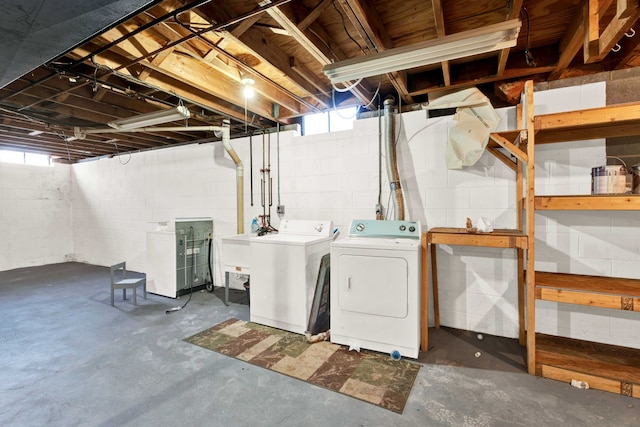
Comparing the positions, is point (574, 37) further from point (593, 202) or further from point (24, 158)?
point (24, 158)

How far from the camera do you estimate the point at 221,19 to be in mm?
1940

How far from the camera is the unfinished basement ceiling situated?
1.35 metres

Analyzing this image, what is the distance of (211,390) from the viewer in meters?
2.00

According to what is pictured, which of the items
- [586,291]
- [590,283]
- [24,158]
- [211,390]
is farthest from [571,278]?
[24,158]

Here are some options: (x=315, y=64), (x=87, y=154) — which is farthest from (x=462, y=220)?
(x=87, y=154)

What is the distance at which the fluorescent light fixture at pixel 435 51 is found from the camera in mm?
1653

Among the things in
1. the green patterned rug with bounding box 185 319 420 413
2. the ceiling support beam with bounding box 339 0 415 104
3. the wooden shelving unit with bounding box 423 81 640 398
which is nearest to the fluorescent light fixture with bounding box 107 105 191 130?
the ceiling support beam with bounding box 339 0 415 104

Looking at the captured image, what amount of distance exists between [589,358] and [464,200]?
1.58m

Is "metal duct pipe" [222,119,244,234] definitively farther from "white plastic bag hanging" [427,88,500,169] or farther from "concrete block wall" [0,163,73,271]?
"concrete block wall" [0,163,73,271]

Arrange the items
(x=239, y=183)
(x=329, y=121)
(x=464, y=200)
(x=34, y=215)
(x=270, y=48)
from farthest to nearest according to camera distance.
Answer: (x=34, y=215)
(x=239, y=183)
(x=329, y=121)
(x=464, y=200)
(x=270, y=48)

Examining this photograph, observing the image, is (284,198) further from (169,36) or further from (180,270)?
(169,36)

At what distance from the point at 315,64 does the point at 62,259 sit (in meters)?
7.73

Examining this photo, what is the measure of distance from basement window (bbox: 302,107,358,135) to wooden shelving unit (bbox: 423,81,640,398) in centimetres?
179

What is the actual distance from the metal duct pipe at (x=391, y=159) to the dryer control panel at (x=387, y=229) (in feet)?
1.05
